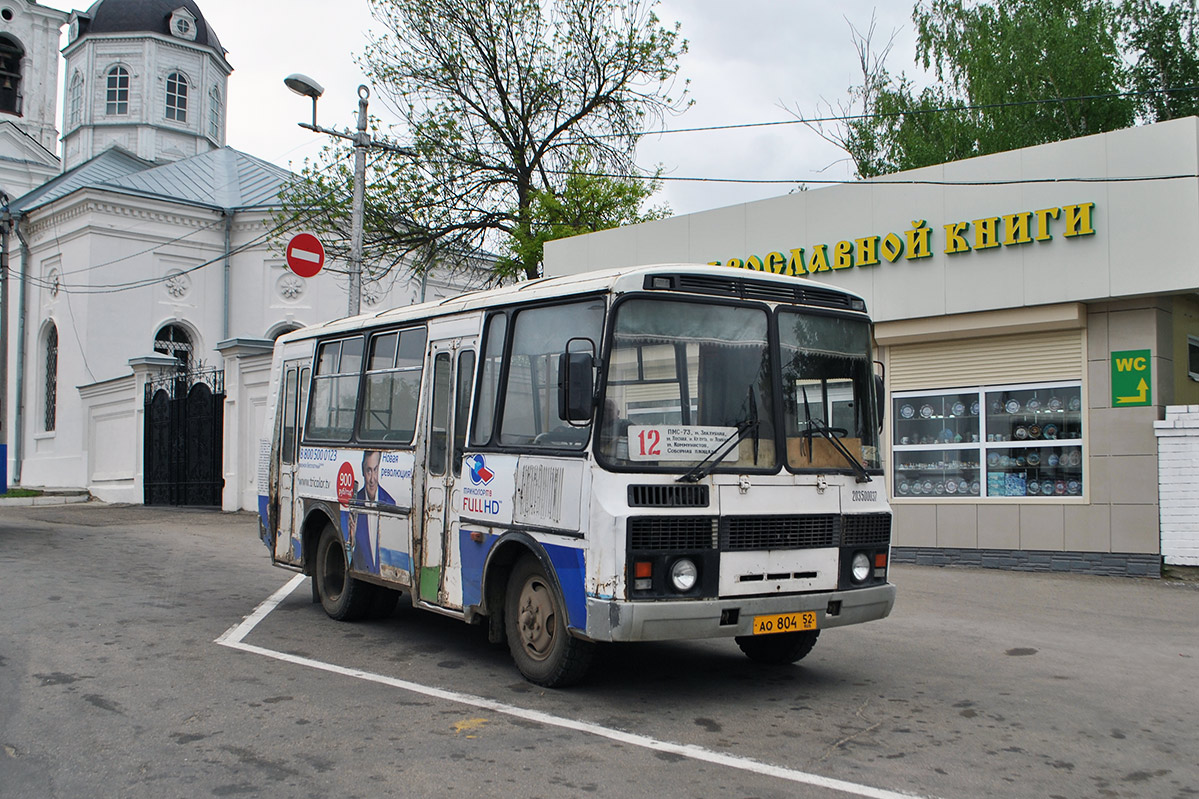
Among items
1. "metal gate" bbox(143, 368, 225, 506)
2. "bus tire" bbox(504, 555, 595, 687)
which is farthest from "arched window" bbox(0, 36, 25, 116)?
"bus tire" bbox(504, 555, 595, 687)

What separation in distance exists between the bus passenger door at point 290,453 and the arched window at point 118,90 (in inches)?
1417

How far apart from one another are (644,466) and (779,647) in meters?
2.26

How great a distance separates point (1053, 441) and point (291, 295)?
89.0 ft

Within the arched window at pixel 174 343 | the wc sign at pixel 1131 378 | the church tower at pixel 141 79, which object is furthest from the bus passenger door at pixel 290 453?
the church tower at pixel 141 79

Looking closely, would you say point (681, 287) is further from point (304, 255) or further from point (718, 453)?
point (304, 255)

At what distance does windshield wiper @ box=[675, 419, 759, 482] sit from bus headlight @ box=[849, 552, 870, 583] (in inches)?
44.5

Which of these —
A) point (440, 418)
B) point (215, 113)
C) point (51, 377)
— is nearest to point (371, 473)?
point (440, 418)

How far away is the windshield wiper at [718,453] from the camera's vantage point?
6234mm

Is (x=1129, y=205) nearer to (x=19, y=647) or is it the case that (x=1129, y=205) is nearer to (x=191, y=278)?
(x=19, y=647)

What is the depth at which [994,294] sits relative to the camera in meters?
14.3

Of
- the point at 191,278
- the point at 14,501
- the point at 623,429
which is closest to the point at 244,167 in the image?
the point at 191,278

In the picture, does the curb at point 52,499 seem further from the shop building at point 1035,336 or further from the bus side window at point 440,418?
the bus side window at point 440,418

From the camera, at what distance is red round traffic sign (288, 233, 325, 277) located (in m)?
16.3

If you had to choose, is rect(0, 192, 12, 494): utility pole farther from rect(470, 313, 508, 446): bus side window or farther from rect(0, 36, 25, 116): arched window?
rect(470, 313, 508, 446): bus side window
